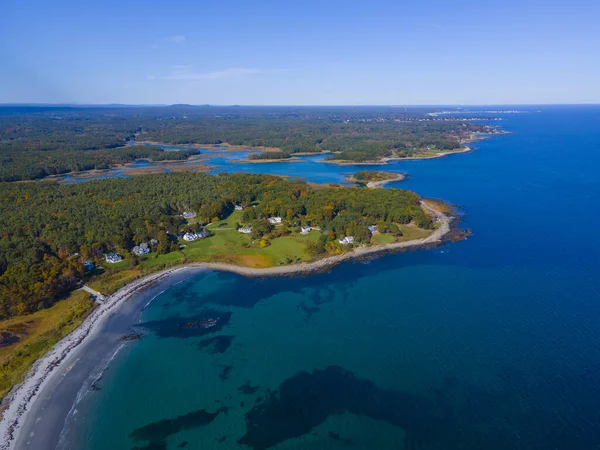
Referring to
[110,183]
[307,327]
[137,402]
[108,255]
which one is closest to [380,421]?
[307,327]

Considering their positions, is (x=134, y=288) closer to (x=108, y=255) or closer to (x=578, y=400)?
(x=108, y=255)

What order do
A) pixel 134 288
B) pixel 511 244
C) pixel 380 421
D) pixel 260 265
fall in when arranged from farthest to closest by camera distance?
pixel 511 244 < pixel 260 265 < pixel 134 288 < pixel 380 421

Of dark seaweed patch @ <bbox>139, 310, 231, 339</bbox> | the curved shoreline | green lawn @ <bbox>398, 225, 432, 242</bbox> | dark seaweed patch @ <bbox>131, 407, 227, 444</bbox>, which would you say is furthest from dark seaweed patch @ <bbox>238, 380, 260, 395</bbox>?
green lawn @ <bbox>398, 225, 432, 242</bbox>

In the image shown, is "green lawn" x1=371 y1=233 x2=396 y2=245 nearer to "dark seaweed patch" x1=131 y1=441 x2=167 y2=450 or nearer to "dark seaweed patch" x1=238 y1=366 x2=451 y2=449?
"dark seaweed patch" x1=238 y1=366 x2=451 y2=449

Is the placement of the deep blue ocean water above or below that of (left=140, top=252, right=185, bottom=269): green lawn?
below

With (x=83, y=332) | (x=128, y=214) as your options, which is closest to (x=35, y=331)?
(x=83, y=332)

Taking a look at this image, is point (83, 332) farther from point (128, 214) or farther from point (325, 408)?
point (128, 214)

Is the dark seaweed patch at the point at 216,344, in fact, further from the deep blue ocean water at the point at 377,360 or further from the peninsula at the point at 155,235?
the peninsula at the point at 155,235
